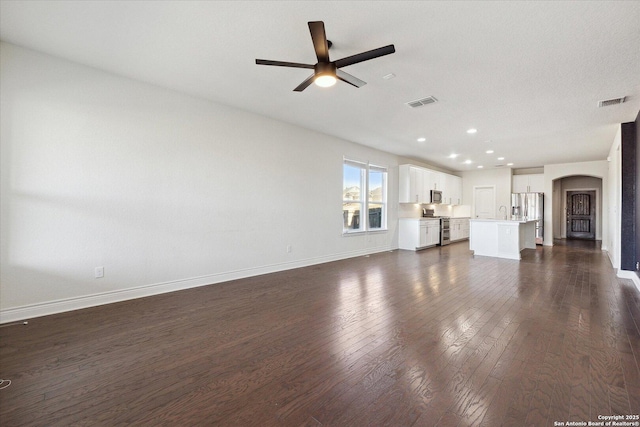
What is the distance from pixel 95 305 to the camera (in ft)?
10.7

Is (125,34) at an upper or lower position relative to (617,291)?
upper

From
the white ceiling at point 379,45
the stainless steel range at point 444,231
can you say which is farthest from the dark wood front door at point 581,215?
the white ceiling at point 379,45

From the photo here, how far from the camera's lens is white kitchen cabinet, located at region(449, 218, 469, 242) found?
31.8 ft

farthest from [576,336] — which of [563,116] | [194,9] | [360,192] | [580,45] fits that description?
[360,192]

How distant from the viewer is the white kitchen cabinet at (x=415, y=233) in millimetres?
7903

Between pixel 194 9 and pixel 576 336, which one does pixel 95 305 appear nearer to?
pixel 194 9

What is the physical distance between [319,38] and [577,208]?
14124 mm

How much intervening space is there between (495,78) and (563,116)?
91.1 inches

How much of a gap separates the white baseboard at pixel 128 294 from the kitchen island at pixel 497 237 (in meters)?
4.64

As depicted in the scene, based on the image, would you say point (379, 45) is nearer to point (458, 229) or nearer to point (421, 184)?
point (421, 184)

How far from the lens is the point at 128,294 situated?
3502mm

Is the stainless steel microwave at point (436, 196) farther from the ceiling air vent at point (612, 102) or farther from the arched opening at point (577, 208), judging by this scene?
the arched opening at point (577, 208)

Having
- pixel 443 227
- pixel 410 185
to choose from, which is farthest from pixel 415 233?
pixel 443 227

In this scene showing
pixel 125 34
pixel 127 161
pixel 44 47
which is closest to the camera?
pixel 125 34
